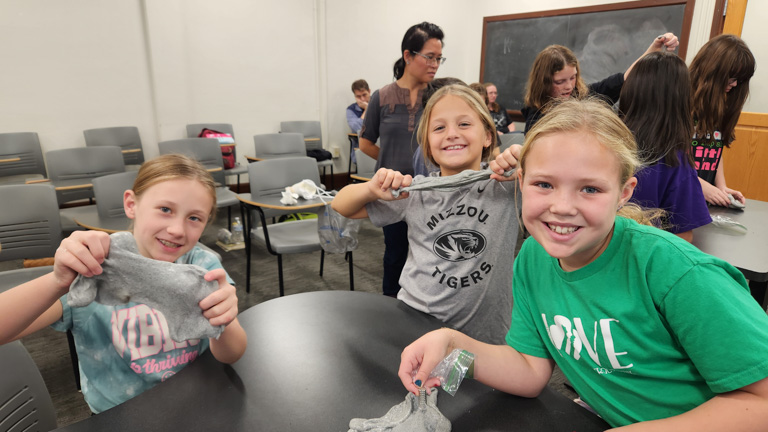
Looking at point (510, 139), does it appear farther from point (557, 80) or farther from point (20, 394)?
point (20, 394)

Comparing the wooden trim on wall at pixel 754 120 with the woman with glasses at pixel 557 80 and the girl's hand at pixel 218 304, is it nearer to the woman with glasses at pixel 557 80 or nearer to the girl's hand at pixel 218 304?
the woman with glasses at pixel 557 80

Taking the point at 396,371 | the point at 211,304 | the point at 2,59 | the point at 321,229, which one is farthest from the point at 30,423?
the point at 2,59

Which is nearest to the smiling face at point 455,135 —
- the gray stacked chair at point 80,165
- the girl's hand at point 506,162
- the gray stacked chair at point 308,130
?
the girl's hand at point 506,162

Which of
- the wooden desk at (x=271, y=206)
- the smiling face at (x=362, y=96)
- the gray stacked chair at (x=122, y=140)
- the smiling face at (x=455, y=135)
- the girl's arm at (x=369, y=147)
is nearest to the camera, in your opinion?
the smiling face at (x=455, y=135)

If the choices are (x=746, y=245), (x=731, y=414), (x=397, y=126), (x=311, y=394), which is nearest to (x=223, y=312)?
(x=311, y=394)

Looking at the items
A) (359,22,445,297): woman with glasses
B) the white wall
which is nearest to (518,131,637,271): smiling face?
(359,22,445,297): woman with glasses

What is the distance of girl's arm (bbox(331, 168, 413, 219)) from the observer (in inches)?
52.9

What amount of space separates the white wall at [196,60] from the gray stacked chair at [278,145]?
1066 millimetres

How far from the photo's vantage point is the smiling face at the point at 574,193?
82cm

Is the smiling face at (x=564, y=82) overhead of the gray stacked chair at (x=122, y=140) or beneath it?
overhead

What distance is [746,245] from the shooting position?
69.5 inches

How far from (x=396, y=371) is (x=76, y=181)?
392 cm

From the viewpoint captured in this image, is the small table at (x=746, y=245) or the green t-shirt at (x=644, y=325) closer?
the green t-shirt at (x=644, y=325)

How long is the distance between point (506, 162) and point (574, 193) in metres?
0.45
